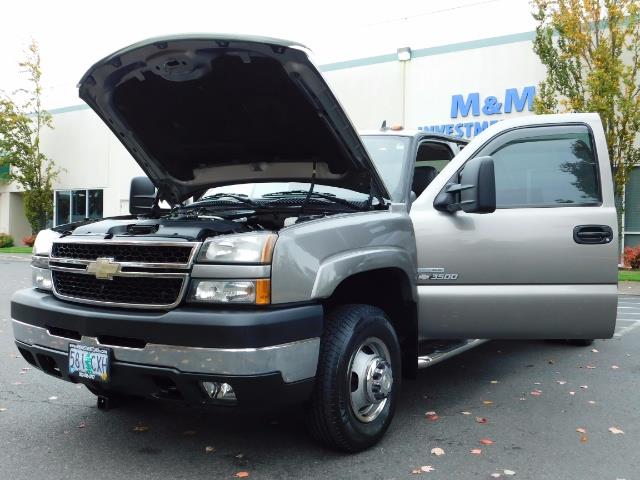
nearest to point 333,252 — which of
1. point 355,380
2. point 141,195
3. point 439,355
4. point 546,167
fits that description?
point 355,380

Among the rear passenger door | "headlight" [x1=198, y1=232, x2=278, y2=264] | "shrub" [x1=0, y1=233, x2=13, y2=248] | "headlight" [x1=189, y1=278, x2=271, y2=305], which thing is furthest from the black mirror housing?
"shrub" [x1=0, y1=233, x2=13, y2=248]

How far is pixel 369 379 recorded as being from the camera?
3.55 metres

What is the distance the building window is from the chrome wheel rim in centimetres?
2587

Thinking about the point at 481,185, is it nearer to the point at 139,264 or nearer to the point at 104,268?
the point at 139,264

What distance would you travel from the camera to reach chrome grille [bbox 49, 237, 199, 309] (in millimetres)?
3088

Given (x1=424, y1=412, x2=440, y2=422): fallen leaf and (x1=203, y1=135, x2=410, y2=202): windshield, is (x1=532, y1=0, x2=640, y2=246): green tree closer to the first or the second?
(x1=203, y1=135, x2=410, y2=202): windshield

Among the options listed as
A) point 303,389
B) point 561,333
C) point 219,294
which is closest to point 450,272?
point 561,333

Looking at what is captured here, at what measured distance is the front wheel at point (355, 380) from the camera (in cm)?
329

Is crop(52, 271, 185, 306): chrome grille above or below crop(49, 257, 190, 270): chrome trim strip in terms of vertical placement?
below

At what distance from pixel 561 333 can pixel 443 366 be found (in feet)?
5.59

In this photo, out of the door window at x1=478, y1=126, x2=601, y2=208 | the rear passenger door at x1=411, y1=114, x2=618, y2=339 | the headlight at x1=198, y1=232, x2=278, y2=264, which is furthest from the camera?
the door window at x1=478, y1=126, x2=601, y2=208

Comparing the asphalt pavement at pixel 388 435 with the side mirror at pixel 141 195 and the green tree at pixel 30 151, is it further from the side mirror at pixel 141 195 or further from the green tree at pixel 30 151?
the green tree at pixel 30 151

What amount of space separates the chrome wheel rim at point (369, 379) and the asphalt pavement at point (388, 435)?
25cm

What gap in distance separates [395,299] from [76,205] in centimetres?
2756
